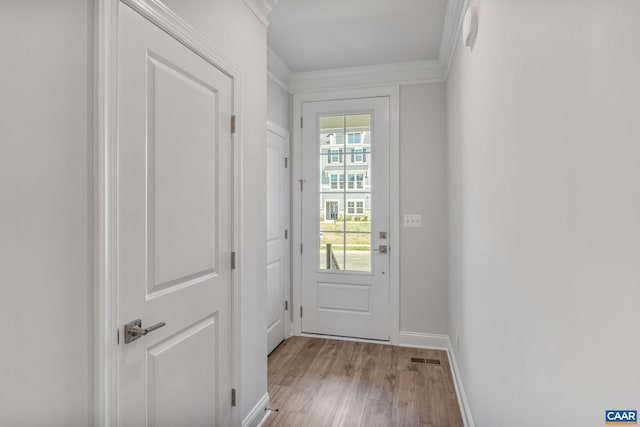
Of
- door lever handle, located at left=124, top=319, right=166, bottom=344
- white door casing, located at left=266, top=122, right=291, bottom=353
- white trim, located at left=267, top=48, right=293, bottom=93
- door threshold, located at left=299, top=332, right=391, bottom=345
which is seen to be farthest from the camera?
door threshold, located at left=299, top=332, right=391, bottom=345

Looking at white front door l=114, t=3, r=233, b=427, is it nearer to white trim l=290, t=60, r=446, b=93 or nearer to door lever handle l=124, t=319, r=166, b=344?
door lever handle l=124, t=319, r=166, b=344

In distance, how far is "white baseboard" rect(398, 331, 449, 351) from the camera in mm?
3355

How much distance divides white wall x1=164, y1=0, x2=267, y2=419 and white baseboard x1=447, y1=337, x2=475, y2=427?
4.01 feet

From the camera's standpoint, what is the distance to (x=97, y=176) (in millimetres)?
1084

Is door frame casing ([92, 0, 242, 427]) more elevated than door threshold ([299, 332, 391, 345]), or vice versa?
door frame casing ([92, 0, 242, 427])

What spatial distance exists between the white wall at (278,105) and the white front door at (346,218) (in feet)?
0.57

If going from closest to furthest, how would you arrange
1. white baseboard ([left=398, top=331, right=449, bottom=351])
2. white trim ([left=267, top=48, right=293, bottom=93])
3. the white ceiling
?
1. the white ceiling
2. white trim ([left=267, top=48, right=293, bottom=93])
3. white baseboard ([left=398, top=331, right=449, bottom=351])

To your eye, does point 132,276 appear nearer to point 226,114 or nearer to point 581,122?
point 226,114

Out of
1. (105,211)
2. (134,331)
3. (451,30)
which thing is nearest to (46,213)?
(105,211)

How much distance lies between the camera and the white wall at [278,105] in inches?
127

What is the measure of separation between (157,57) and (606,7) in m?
1.35

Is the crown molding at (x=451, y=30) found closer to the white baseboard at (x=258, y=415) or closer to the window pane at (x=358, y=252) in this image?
the window pane at (x=358, y=252)

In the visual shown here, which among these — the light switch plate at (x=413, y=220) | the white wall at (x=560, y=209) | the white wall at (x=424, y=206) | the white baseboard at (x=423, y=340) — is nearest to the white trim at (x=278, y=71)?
the white wall at (x=424, y=206)

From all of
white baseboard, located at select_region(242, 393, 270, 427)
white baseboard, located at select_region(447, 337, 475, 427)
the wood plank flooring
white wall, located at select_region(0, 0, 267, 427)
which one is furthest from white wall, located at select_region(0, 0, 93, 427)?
white baseboard, located at select_region(447, 337, 475, 427)
